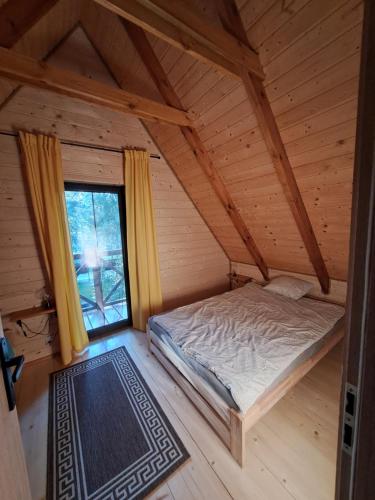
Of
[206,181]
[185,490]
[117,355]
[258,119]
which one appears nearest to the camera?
[185,490]

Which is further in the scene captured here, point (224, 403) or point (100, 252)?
point (100, 252)

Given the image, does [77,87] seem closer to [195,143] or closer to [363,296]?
[195,143]

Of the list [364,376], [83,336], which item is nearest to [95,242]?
[83,336]

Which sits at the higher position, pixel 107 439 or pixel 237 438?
pixel 237 438

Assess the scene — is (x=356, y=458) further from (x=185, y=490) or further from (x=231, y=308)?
(x=231, y=308)

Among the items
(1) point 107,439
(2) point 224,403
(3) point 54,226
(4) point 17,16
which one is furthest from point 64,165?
(2) point 224,403

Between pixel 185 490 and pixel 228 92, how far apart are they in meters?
2.75

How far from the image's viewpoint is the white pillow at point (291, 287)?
2.58m

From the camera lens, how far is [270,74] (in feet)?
4.69

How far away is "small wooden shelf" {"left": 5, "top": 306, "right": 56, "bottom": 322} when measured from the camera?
207 centimetres

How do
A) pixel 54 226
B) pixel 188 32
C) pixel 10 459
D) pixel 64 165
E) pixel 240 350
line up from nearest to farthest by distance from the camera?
1. pixel 10 459
2. pixel 188 32
3. pixel 240 350
4. pixel 54 226
5. pixel 64 165

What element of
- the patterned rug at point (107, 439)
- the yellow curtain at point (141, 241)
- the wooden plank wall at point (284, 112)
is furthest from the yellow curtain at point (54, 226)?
the wooden plank wall at point (284, 112)

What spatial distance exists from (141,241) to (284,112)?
202 cm

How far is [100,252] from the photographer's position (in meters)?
2.78
